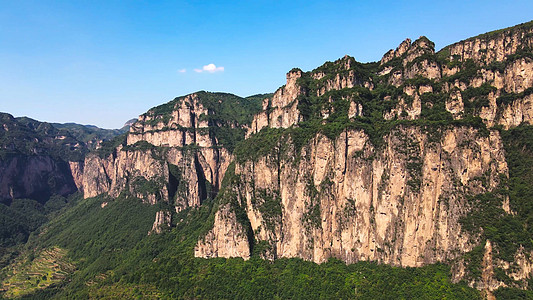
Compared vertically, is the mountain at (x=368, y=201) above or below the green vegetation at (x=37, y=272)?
above

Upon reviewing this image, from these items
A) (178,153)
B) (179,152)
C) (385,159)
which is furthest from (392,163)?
(178,153)

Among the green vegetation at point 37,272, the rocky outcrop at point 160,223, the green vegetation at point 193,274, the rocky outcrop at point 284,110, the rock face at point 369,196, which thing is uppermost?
the rocky outcrop at point 284,110

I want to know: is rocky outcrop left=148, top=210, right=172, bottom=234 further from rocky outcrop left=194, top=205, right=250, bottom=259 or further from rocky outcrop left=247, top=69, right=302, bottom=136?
rocky outcrop left=247, top=69, right=302, bottom=136

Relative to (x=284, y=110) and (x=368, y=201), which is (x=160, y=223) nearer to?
(x=284, y=110)

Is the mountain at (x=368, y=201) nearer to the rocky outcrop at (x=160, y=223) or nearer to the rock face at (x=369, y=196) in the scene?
the rock face at (x=369, y=196)

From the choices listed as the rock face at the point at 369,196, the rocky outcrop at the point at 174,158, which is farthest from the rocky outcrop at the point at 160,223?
the rock face at the point at 369,196

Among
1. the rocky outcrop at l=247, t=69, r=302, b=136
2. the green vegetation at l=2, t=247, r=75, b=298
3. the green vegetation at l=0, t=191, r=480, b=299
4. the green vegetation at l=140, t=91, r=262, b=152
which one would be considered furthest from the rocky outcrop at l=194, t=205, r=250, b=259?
the green vegetation at l=140, t=91, r=262, b=152

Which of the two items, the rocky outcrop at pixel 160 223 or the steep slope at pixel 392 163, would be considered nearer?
the steep slope at pixel 392 163

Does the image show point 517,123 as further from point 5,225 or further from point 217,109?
point 5,225

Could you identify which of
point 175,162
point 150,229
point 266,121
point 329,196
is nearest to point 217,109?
point 175,162
